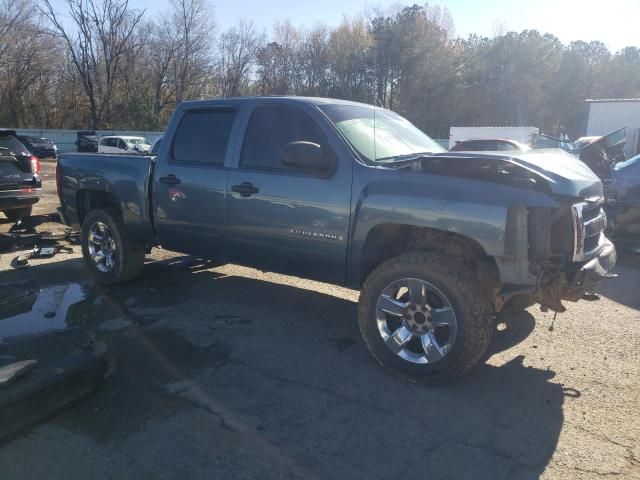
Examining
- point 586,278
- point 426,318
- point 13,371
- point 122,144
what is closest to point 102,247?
point 13,371

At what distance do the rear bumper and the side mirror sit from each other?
651cm

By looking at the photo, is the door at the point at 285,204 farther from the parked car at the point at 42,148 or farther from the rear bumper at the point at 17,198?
the parked car at the point at 42,148

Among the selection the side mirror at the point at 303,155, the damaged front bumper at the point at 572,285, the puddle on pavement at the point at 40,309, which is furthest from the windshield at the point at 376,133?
the puddle on pavement at the point at 40,309

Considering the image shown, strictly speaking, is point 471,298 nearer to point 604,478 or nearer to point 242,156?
point 604,478

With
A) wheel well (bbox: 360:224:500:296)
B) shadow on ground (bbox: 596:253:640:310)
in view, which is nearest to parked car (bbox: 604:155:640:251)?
shadow on ground (bbox: 596:253:640:310)

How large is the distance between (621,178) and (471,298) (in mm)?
5783

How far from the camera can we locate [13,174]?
28.3 ft

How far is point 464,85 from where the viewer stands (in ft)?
140

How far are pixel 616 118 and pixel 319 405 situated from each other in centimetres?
2350

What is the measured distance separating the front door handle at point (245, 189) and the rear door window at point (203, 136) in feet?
1.28

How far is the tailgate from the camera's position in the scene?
27.8ft

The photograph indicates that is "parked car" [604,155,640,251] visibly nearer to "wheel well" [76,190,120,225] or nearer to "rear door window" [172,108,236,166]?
"rear door window" [172,108,236,166]

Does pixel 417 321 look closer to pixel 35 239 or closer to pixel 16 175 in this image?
pixel 35 239

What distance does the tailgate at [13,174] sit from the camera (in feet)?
27.8
